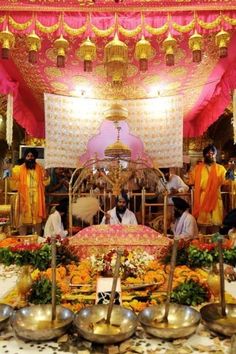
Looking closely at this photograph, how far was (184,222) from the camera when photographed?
16.2 feet

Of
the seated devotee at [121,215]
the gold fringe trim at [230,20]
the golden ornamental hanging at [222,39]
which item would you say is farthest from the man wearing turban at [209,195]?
the gold fringe trim at [230,20]

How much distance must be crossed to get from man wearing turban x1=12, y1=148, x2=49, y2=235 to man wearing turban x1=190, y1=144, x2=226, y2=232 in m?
2.68

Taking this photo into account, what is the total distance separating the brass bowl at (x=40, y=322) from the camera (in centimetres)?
172

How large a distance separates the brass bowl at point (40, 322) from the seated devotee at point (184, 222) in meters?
3.10

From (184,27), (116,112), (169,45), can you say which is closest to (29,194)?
(116,112)

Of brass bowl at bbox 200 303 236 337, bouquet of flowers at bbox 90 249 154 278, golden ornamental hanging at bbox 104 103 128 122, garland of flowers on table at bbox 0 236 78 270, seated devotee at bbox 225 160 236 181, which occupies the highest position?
golden ornamental hanging at bbox 104 103 128 122

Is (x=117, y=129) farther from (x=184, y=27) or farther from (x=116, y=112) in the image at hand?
(x=184, y=27)

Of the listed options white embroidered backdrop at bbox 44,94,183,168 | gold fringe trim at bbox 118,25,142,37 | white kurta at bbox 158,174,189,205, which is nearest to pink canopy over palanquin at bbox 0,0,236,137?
gold fringe trim at bbox 118,25,142,37

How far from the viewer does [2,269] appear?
3230mm

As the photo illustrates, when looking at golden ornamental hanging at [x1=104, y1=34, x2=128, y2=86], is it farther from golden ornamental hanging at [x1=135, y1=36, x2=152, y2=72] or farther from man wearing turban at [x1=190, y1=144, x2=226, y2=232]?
man wearing turban at [x1=190, y1=144, x2=226, y2=232]

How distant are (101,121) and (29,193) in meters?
2.02

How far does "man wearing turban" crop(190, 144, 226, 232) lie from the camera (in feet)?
18.2

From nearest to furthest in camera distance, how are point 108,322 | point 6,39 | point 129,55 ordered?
1. point 108,322
2. point 6,39
3. point 129,55

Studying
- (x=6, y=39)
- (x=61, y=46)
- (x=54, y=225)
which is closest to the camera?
(x=6, y=39)
